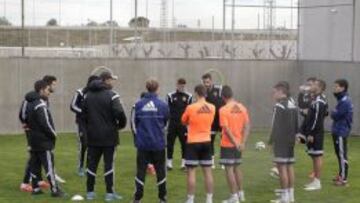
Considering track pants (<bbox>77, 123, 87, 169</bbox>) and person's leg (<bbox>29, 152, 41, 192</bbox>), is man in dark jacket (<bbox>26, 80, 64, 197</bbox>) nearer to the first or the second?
person's leg (<bbox>29, 152, 41, 192</bbox>)

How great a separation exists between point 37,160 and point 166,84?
41.3 feet

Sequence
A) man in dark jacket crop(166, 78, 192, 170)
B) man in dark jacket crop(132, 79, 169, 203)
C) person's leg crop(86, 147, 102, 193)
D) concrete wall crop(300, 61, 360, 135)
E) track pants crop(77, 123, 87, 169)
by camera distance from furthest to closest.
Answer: concrete wall crop(300, 61, 360, 135) < man in dark jacket crop(166, 78, 192, 170) < track pants crop(77, 123, 87, 169) < person's leg crop(86, 147, 102, 193) < man in dark jacket crop(132, 79, 169, 203)

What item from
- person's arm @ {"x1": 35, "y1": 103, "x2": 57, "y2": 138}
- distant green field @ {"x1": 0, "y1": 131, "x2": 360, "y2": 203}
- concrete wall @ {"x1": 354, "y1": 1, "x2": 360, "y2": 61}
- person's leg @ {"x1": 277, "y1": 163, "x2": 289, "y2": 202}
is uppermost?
concrete wall @ {"x1": 354, "y1": 1, "x2": 360, "y2": 61}

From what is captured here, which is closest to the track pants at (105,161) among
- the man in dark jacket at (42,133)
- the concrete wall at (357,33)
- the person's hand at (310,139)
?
the man in dark jacket at (42,133)

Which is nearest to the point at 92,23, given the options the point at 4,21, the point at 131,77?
the point at 4,21

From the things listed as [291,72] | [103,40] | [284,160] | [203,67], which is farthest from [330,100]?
[284,160]

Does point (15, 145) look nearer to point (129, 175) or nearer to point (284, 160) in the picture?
point (129, 175)

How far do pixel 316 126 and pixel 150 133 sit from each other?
3426 millimetres

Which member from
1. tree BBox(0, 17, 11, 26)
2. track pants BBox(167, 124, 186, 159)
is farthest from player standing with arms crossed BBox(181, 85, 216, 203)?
tree BBox(0, 17, 11, 26)

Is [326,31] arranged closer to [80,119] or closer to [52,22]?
[52,22]

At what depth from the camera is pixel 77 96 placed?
46.8 ft

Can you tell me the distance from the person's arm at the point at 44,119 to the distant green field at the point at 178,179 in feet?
3.52

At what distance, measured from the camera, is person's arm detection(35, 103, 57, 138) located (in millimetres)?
12508

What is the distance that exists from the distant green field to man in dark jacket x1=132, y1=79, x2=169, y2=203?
2.43ft
